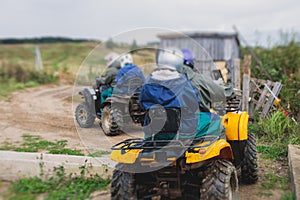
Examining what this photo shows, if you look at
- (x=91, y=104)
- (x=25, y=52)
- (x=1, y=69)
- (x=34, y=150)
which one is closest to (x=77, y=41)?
(x=25, y=52)

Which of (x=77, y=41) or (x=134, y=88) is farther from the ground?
(x=77, y=41)

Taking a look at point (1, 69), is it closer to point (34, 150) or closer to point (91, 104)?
point (91, 104)

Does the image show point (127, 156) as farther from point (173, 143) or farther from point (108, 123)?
point (108, 123)

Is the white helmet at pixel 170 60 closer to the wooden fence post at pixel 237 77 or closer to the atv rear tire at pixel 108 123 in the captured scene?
the atv rear tire at pixel 108 123

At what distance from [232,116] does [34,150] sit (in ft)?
10.7

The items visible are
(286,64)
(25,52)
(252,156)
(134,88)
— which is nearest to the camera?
(252,156)

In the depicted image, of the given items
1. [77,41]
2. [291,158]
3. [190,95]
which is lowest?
[291,158]

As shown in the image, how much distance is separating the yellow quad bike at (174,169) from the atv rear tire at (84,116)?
425cm

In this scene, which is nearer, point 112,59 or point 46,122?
point 46,122

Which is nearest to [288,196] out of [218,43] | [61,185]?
[61,185]

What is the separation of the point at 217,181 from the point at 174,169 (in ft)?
1.48

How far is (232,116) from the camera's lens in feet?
16.3

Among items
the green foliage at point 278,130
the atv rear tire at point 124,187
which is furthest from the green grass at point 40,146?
the green foliage at point 278,130

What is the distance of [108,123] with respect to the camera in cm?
813
